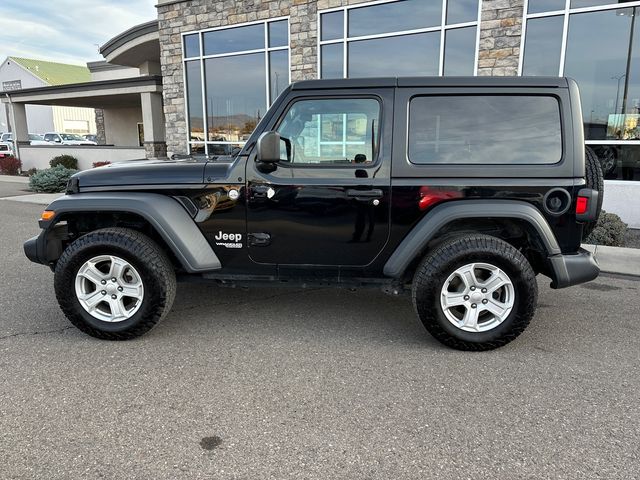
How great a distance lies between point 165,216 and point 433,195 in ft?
6.53

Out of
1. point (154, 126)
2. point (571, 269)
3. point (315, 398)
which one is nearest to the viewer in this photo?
point (315, 398)

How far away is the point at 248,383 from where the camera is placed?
2990 mm

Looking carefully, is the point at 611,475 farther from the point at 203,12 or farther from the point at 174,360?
the point at 203,12

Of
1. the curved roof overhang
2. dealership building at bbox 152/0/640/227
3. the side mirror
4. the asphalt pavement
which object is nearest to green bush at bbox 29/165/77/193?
dealership building at bbox 152/0/640/227

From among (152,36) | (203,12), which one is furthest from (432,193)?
(152,36)

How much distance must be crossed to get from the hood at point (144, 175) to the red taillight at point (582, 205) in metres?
2.76

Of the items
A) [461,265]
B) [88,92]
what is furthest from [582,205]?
[88,92]

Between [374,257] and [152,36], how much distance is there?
15042mm

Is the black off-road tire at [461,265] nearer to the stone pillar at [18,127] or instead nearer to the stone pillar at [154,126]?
the stone pillar at [154,126]

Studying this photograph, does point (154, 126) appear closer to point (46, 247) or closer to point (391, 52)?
point (391, 52)

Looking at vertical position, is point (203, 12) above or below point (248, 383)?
above

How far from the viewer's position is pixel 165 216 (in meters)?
3.46

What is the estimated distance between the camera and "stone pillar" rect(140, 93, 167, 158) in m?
14.4

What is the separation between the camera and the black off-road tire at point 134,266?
3469 mm
